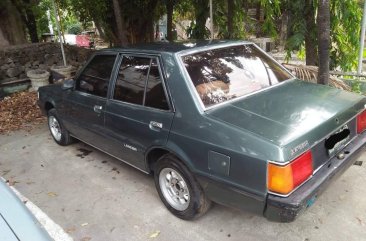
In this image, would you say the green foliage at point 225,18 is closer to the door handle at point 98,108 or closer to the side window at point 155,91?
the door handle at point 98,108

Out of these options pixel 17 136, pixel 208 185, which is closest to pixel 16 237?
pixel 208 185

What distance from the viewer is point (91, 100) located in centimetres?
392

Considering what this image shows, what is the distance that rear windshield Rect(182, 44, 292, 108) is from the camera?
2947 mm

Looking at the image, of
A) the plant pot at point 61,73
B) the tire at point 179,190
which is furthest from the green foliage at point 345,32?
the plant pot at point 61,73

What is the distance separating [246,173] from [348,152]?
109cm

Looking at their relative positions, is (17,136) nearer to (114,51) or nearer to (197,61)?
(114,51)

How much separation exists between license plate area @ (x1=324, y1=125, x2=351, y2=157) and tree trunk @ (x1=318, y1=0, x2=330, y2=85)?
2098 millimetres

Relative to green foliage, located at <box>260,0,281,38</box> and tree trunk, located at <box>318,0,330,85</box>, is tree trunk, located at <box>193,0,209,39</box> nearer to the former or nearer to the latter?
green foliage, located at <box>260,0,281,38</box>

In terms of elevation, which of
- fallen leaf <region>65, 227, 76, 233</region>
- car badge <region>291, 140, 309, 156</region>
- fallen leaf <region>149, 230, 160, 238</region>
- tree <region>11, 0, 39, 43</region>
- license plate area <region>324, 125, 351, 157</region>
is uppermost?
tree <region>11, 0, 39, 43</region>

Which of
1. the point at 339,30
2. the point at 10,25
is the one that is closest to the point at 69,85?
the point at 339,30

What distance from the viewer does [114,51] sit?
3.70 m

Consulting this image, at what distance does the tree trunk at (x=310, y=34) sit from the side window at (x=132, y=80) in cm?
A: 400

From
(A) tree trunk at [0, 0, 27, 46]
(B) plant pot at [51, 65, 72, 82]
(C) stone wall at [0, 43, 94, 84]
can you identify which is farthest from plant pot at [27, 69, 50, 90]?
(A) tree trunk at [0, 0, 27, 46]

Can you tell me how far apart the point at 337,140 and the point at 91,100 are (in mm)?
2704
